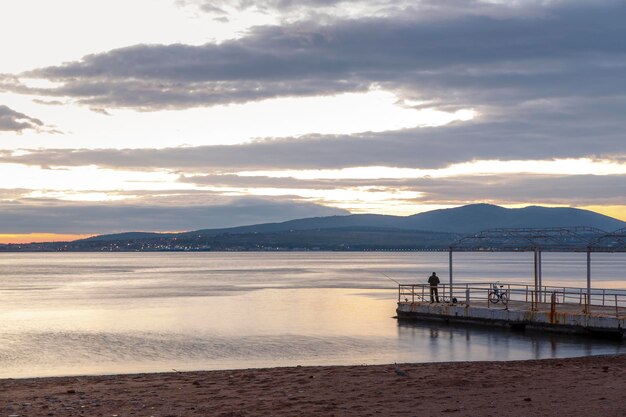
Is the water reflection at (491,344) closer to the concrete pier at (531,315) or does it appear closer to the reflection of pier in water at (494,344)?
the reflection of pier in water at (494,344)

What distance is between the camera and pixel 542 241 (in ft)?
120

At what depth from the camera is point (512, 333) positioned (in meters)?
32.7

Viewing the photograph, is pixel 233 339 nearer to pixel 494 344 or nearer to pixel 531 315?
pixel 494 344

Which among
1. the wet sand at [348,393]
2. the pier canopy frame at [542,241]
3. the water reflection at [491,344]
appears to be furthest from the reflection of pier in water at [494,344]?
the wet sand at [348,393]

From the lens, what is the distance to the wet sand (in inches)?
545

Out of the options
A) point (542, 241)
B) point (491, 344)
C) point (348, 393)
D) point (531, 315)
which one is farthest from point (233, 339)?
point (348, 393)

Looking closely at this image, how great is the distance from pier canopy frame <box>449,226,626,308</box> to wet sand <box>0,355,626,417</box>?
1328 centimetres

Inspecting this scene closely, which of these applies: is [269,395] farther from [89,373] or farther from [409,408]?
[89,373]

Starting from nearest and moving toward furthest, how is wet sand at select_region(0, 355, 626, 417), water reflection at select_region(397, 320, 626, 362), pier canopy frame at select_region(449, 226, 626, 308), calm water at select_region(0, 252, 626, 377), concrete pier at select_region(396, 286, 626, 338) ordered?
wet sand at select_region(0, 355, 626, 417)
water reflection at select_region(397, 320, 626, 362)
calm water at select_region(0, 252, 626, 377)
concrete pier at select_region(396, 286, 626, 338)
pier canopy frame at select_region(449, 226, 626, 308)

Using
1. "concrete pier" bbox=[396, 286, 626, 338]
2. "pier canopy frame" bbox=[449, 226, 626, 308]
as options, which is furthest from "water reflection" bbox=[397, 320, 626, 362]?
"pier canopy frame" bbox=[449, 226, 626, 308]

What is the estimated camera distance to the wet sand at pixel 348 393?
545 inches

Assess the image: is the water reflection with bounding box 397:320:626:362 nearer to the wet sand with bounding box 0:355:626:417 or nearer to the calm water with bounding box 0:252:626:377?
the calm water with bounding box 0:252:626:377

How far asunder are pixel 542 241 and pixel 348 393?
22945mm

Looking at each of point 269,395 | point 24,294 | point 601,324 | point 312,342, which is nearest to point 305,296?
point 24,294
